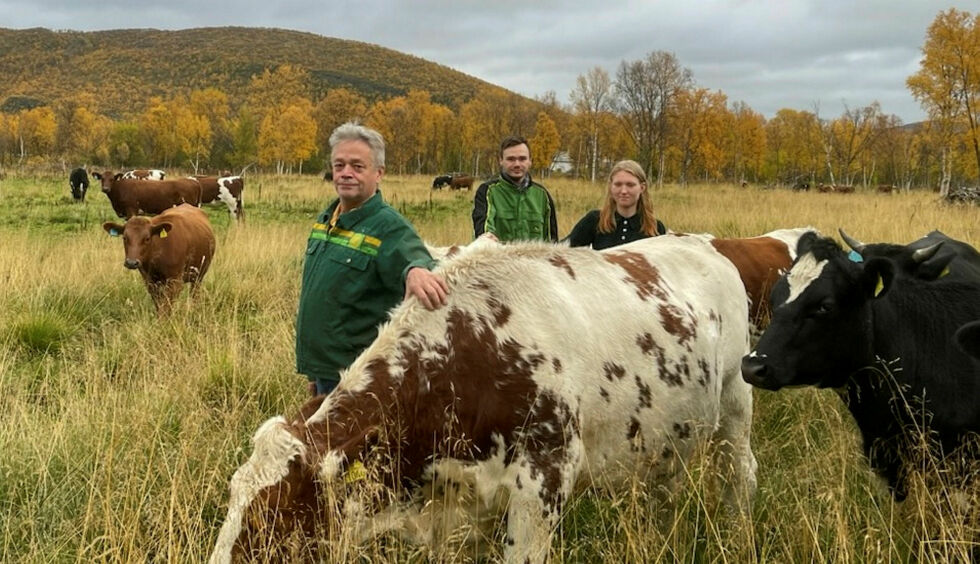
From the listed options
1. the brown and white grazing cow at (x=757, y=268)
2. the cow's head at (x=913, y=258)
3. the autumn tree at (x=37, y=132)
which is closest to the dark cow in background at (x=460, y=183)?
the brown and white grazing cow at (x=757, y=268)

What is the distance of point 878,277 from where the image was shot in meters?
3.55

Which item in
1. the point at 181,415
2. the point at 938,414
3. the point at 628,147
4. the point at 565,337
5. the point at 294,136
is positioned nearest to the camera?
the point at 565,337

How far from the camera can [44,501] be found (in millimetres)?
3705

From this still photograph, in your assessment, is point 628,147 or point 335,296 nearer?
point 335,296

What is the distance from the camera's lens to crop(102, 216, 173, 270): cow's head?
30.0ft

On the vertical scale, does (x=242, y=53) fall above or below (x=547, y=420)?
above

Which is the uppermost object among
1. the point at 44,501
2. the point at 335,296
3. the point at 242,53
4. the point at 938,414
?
the point at 242,53

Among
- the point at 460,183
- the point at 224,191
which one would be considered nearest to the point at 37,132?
the point at 460,183

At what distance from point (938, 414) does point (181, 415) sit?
15.2 ft

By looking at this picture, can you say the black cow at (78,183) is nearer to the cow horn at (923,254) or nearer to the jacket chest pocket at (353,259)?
the jacket chest pocket at (353,259)

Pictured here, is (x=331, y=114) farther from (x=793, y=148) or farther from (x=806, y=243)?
(x=806, y=243)

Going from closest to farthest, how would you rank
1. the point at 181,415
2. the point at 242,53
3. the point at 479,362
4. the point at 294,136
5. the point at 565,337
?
the point at 479,362 < the point at 565,337 < the point at 181,415 < the point at 294,136 < the point at 242,53

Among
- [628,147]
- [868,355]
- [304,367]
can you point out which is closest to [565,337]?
[304,367]

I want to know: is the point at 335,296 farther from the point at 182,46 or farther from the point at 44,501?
the point at 182,46
